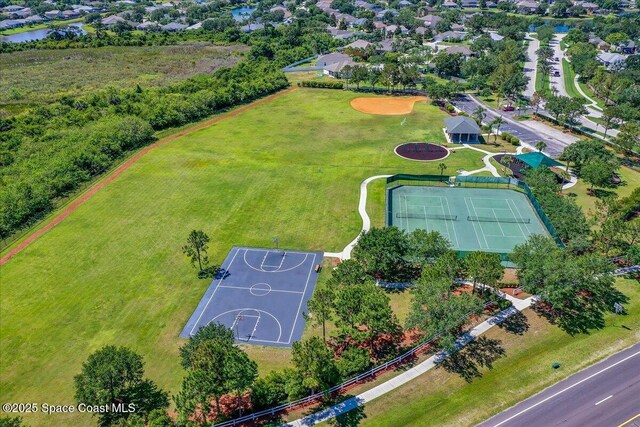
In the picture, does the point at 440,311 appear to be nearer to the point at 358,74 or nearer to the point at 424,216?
the point at 424,216

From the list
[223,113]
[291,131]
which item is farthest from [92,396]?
[223,113]

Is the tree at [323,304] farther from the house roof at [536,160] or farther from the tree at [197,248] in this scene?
the house roof at [536,160]

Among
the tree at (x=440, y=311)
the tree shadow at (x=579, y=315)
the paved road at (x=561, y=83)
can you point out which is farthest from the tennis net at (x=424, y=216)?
the paved road at (x=561, y=83)

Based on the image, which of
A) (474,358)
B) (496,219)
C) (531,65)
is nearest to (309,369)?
(474,358)

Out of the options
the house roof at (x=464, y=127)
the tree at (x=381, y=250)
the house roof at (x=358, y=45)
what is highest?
the tree at (x=381, y=250)

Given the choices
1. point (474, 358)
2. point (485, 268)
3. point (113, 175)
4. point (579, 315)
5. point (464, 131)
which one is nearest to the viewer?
point (474, 358)

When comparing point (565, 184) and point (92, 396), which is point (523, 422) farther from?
point (565, 184)
